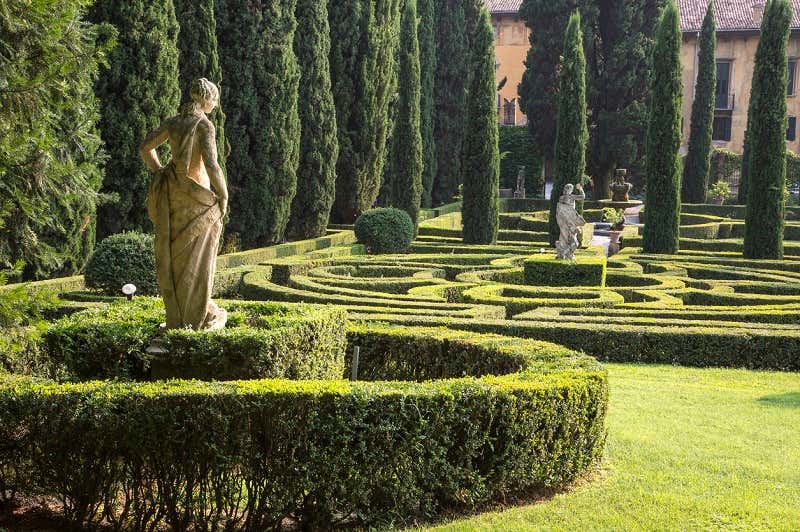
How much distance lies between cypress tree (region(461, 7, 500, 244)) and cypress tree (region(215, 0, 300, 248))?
16.5 feet

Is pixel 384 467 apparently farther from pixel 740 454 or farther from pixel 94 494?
pixel 740 454

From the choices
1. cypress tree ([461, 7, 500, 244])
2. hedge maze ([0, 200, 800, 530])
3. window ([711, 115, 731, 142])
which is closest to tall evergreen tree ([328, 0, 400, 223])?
cypress tree ([461, 7, 500, 244])

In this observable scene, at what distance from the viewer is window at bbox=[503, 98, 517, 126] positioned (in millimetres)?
54481

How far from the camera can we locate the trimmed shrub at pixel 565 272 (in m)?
17.6

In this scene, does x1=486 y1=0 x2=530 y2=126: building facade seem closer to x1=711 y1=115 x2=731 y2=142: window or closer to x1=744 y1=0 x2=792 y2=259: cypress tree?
x1=711 y1=115 x2=731 y2=142: window

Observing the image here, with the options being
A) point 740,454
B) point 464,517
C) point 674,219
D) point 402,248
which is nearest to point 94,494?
point 464,517

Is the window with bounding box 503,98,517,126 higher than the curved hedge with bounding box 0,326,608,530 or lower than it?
higher

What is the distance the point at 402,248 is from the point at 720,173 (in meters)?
26.2

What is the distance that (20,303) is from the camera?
6246 millimetres

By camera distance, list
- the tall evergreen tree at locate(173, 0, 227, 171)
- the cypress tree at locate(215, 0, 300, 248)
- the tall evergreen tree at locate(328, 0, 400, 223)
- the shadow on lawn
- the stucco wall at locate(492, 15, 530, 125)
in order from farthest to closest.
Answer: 1. the stucco wall at locate(492, 15, 530, 125)
2. the tall evergreen tree at locate(328, 0, 400, 223)
3. the cypress tree at locate(215, 0, 300, 248)
4. the tall evergreen tree at locate(173, 0, 227, 171)
5. the shadow on lawn

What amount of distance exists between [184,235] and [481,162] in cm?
1881

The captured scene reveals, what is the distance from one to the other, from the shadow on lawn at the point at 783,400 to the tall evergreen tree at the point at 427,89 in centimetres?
2464

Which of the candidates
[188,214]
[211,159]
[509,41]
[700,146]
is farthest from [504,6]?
[188,214]

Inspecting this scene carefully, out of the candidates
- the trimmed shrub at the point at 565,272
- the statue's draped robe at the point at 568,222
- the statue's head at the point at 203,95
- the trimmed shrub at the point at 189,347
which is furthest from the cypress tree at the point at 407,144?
the statue's head at the point at 203,95
